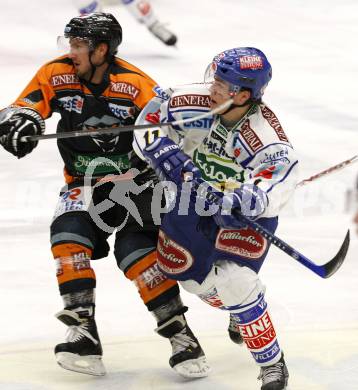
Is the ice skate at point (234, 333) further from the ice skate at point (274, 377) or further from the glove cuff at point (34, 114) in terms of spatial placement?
the glove cuff at point (34, 114)

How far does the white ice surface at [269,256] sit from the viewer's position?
4.53 metres

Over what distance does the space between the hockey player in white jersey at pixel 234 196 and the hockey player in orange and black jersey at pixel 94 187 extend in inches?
8.5

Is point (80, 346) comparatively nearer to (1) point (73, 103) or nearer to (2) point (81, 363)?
(2) point (81, 363)

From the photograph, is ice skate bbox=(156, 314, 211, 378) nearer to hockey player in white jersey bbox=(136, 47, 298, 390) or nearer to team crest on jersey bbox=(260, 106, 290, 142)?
hockey player in white jersey bbox=(136, 47, 298, 390)

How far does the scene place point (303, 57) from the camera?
10383 millimetres

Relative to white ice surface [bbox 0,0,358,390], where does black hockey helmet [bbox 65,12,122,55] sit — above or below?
above

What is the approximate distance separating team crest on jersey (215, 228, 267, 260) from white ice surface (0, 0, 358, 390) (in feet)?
1.84

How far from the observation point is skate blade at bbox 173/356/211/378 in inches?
173

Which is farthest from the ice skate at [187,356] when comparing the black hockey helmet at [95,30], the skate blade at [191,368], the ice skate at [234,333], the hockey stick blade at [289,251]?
the black hockey helmet at [95,30]

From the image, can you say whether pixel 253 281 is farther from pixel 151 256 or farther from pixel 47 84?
pixel 47 84

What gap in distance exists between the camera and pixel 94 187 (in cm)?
461

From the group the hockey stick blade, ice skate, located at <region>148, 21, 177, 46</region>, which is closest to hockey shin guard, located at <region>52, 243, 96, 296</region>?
the hockey stick blade

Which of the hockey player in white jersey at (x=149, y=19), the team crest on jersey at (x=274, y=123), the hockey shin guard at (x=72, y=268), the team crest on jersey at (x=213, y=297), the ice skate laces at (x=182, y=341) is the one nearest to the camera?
the team crest on jersey at (x=274, y=123)

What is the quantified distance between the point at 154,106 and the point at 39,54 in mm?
5941
